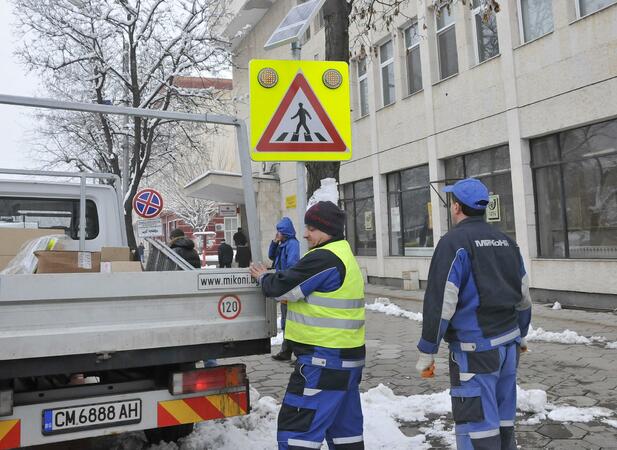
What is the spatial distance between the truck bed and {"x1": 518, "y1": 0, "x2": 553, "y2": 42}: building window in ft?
31.2

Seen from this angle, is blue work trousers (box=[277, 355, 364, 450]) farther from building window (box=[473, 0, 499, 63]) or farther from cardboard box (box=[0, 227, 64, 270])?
building window (box=[473, 0, 499, 63])

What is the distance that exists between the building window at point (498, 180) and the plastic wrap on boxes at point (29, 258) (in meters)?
9.28

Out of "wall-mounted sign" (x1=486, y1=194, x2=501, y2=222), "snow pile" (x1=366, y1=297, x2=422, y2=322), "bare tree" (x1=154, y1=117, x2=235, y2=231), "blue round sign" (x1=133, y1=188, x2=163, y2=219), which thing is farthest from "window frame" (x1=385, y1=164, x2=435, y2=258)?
"bare tree" (x1=154, y1=117, x2=235, y2=231)

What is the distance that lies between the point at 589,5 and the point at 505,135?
2685 millimetres

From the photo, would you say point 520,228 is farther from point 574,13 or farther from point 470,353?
point 470,353

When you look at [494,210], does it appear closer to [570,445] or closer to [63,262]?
[570,445]

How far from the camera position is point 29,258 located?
3586 mm

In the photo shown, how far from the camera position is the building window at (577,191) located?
942 centimetres

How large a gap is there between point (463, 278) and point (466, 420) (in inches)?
28.4

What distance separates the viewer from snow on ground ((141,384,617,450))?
3963mm

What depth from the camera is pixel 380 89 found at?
15633 mm

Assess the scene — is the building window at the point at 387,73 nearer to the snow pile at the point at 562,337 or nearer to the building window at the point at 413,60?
the building window at the point at 413,60

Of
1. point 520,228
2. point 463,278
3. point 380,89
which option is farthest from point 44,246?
point 380,89

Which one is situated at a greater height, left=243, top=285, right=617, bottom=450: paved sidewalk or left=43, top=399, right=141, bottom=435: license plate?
left=43, top=399, right=141, bottom=435: license plate
